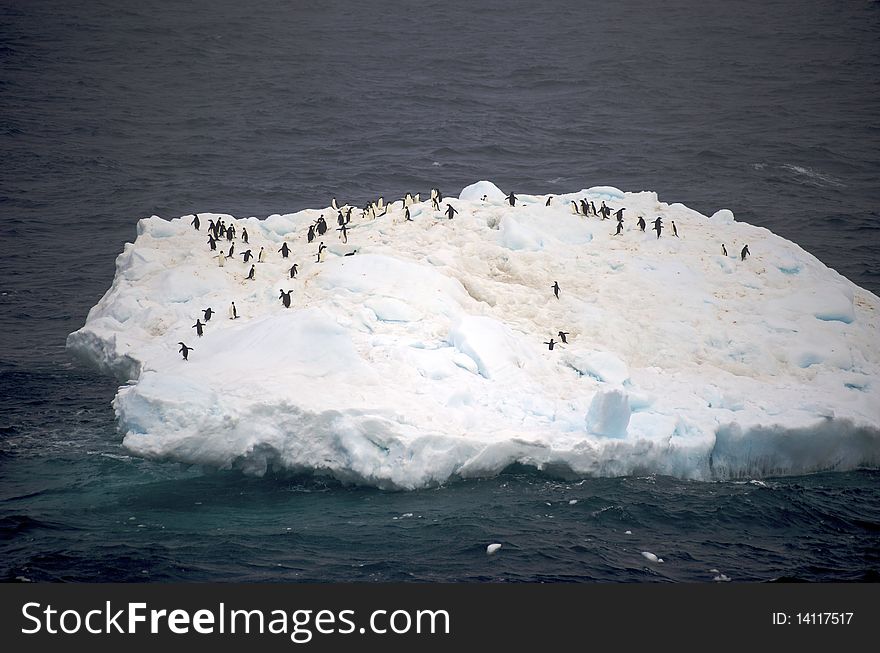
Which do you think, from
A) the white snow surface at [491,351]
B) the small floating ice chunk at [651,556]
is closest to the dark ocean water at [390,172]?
the small floating ice chunk at [651,556]

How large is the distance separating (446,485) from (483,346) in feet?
15.7

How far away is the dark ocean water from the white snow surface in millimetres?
1055

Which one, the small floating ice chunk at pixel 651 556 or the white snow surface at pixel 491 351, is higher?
the white snow surface at pixel 491 351

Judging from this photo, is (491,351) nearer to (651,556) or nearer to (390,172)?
(651,556)

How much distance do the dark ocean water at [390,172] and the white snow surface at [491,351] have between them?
105cm

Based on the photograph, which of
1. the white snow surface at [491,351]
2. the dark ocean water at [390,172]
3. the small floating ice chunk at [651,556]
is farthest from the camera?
the white snow surface at [491,351]

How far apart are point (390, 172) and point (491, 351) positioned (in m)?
31.0

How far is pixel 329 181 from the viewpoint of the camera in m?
58.2

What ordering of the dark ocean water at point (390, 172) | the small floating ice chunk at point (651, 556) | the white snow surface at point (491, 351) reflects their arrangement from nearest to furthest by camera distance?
the small floating ice chunk at point (651, 556)
the dark ocean water at point (390, 172)
the white snow surface at point (491, 351)

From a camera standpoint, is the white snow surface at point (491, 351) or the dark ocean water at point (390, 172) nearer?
the dark ocean water at point (390, 172)

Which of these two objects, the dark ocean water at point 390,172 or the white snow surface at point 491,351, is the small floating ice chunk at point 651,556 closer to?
the dark ocean water at point 390,172

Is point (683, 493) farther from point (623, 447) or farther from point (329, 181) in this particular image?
point (329, 181)

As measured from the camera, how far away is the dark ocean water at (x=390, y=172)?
24609 millimetres

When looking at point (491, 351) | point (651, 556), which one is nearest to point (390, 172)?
point (491, 351)
